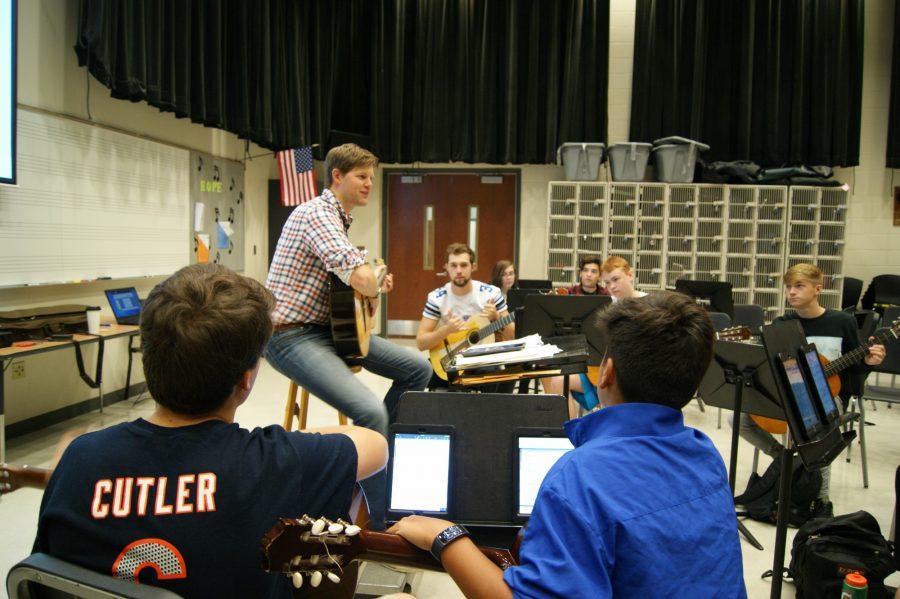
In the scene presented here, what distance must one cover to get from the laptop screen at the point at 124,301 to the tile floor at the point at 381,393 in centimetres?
89

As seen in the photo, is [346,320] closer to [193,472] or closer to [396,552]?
[396,552]

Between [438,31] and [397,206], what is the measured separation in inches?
104

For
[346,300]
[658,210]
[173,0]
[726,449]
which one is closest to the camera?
[346,300]

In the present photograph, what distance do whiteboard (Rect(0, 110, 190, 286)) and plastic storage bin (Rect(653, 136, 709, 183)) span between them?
19.8 ft

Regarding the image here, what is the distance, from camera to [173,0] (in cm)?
599

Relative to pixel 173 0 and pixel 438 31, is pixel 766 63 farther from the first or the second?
pixel 173 0

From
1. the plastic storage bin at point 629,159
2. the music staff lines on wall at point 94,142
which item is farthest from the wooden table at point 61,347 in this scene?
the plastic storage bin at point 629,159

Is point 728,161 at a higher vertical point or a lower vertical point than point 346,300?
higher

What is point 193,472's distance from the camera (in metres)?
1.15

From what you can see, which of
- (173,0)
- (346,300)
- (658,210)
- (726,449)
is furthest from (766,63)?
(346,300)

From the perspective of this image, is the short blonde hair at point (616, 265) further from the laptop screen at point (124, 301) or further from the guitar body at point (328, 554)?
the laptop screen at point (124, 301)

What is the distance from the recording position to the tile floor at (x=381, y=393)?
304 cm

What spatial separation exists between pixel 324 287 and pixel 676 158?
7.09 metres

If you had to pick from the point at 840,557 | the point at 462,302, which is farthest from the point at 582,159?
the point at 840,557
